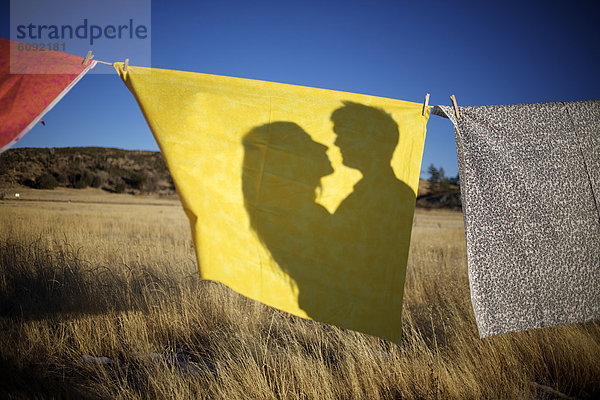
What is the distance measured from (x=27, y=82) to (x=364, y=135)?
8.87ft

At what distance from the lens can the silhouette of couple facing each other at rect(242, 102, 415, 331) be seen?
2104 millimetres

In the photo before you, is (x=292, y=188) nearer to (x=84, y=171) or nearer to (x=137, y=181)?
(x=84, y=171)

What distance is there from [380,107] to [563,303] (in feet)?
7.93

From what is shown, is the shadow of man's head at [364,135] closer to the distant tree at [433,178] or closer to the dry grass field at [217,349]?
the dry grass field at [217,349]

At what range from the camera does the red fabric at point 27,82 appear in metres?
2.09

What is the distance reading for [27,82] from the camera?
2.23m

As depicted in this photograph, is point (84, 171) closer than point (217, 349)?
No

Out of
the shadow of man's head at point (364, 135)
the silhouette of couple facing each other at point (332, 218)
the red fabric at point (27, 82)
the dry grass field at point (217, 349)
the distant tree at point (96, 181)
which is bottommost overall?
the dry grass field at point (217, 349)

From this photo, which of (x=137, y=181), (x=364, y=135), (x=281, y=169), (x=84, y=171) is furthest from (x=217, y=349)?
(x=137, y=181)

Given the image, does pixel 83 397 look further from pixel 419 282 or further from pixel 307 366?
pixel 419 282

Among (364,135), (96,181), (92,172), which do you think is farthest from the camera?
(92,172)

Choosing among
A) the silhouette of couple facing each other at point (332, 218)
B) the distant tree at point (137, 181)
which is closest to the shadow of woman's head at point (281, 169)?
the silhouette of couple facing each other at point (332, 218)

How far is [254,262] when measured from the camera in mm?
2068

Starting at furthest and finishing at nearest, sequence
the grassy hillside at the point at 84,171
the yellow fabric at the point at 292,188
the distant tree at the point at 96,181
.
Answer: the distant tree at the point at 96,181 < the grassy hillside at the point at 84,171 < the yellow fabric at the point at 292,188
